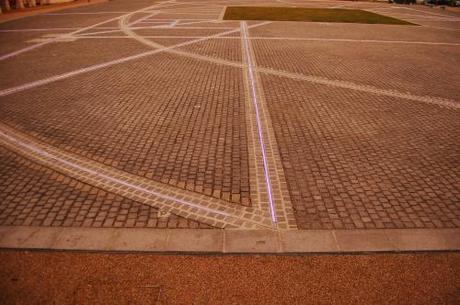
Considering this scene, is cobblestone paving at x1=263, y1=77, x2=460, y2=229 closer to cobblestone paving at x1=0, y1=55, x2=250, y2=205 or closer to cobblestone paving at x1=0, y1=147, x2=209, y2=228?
cobblestone paving at x1=0, y1=55, x2=250, y2=205

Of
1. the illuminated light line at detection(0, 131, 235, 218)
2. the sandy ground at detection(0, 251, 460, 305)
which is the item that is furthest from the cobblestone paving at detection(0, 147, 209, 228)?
the sandy ground at detection(0, 251, 460, 305)

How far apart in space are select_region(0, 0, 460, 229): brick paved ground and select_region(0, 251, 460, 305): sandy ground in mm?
810

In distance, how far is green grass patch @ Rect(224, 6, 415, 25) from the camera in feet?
86.2

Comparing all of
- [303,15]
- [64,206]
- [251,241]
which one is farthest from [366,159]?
[303,15]

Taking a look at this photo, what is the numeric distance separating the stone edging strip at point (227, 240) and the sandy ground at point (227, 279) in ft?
0.53

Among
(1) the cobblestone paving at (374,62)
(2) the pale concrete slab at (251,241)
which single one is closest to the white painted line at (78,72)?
(1) the cobblestone paving at (374,62)

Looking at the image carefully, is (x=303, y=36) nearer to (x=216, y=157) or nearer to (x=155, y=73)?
(x=155, y=73)

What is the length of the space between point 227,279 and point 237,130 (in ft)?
15.7

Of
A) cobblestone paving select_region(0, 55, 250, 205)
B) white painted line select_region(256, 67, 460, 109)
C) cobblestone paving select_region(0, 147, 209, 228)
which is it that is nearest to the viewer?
cobblestone paving select_region(0, 147, 209, 228)

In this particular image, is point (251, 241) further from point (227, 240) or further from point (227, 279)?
point (227, 279)

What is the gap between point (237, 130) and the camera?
879 centimetres

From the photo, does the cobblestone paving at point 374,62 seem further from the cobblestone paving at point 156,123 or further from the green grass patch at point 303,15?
the green grass patch at point 303,15

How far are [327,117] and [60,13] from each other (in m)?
26.2

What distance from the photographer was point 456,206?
618 centimetres
